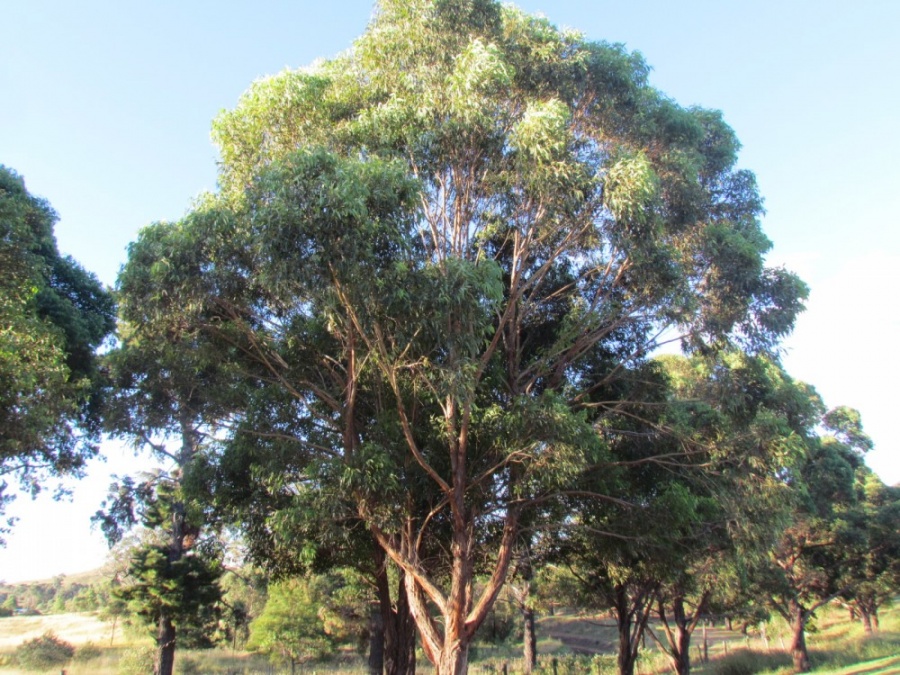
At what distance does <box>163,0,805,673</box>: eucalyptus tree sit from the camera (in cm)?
800

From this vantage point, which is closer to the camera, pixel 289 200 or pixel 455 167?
pixel 289 200

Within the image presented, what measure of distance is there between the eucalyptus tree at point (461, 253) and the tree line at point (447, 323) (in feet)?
0.16

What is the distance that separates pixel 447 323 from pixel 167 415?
6482 mm

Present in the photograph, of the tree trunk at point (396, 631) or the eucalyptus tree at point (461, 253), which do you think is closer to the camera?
the eucalyptus tree at point (461, 253)

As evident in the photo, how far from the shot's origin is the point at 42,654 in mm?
27812

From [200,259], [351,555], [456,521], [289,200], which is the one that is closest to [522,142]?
[289,200]

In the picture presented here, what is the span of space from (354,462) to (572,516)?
611 cm

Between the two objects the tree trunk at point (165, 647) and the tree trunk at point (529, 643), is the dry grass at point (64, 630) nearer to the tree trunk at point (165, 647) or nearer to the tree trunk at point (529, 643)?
the tree trunk at point (165, 647)

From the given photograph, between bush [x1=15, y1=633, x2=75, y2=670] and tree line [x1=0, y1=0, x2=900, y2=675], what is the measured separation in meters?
20.2

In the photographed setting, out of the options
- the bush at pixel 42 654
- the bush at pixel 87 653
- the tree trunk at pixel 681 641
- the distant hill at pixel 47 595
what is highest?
the tree trunk at pixel 681 641

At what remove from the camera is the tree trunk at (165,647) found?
16266mm

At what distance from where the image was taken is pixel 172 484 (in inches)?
692

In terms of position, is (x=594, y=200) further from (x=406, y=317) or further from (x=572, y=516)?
(x=572, y=516)

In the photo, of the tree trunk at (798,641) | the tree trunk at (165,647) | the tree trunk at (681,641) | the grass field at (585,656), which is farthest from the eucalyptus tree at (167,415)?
the tree trunk at (798,641)
